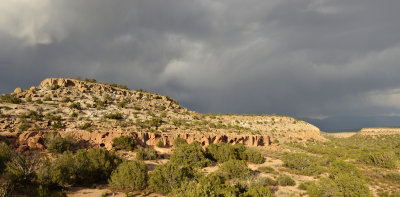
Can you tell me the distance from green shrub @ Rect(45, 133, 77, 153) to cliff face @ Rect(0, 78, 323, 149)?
1.16 meters

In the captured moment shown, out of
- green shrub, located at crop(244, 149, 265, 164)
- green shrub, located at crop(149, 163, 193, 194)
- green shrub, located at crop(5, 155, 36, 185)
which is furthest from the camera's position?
green shrub, located at crop(244, 149, 265, 164)

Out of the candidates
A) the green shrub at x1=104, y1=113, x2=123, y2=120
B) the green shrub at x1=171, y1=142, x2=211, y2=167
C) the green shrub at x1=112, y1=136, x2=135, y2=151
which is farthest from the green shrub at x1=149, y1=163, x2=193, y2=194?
the green shrub at x1=104, y1=113, x2=123, y2=120

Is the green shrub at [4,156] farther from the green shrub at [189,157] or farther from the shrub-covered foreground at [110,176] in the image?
the green shrub at [189,157]

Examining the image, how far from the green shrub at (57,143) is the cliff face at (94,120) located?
3.82ft

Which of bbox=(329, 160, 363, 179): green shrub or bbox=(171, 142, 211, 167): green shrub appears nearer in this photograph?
bbox=(329, 160, 363, 179): green shrub

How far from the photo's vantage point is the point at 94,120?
3073 centimetres

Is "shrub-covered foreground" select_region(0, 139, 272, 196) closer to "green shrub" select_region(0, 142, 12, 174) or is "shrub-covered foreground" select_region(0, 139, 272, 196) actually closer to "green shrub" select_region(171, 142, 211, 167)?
"green shrub" select_region(0, 142, 12, 174)

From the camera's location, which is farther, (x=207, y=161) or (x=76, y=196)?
(x=207, y=161)

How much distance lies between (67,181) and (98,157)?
2.82 m

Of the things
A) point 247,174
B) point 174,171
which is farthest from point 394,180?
point 174,171

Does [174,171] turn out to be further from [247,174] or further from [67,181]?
[67,181]

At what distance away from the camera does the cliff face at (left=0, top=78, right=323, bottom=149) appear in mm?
24375

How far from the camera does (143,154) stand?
22.5 metres

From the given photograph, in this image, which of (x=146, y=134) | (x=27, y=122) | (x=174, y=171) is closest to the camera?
(x=174, y=171)
